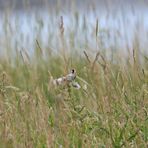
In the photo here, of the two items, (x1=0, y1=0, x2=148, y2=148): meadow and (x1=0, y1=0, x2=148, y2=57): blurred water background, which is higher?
(x1=0, y1=0, x2=148, y2=148): meadow

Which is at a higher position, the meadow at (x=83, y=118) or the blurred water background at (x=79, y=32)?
the meadow at (x=83, y=118)

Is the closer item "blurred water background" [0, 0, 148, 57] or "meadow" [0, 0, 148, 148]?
"meadow" [0, 0, 148, 148]

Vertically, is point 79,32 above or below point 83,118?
below

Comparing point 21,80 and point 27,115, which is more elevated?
point 27,115

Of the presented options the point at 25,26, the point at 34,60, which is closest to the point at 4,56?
the point at 34,60

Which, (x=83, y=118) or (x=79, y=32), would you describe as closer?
(x=83, y=118)

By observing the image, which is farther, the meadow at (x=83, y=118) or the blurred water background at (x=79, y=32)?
the blurred water background at (x=79, y=32)

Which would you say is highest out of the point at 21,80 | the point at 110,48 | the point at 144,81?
the point at 144,81

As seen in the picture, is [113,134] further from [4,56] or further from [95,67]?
[4,56]

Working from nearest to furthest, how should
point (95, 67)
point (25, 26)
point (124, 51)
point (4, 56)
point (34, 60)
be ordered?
point (95, 67) → point (124, 51) → point (34, 60) → point (4, 56) → point (25, 26)

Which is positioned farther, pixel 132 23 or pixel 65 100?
pixel 132 23

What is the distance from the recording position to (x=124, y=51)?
473cm

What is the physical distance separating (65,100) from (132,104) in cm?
31

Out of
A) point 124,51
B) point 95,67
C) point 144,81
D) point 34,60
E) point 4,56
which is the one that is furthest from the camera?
point 4,56
